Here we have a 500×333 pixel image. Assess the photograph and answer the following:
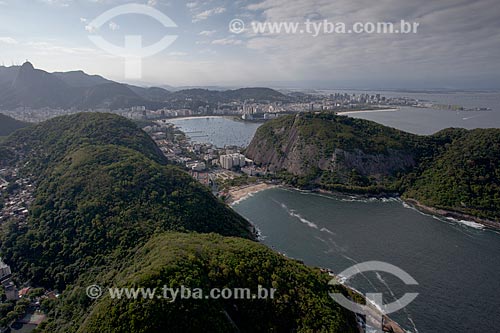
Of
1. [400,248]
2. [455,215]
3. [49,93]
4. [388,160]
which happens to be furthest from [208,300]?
[49,93]

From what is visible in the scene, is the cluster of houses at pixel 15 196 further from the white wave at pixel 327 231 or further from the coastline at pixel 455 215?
the coastline at pixel 455 215

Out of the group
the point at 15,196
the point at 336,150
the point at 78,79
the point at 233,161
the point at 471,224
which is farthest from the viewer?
the point at 78,79

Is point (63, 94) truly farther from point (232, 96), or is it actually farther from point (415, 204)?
point (415, 204)

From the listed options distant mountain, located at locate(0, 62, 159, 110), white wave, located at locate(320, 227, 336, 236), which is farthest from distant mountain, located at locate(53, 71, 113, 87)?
white wave, located at locate(320, 227, 336, 236)

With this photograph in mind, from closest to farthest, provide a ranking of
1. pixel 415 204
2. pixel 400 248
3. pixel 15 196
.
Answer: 1. pixel 400 248
2. pixel 15 196
3. pixel 415 204

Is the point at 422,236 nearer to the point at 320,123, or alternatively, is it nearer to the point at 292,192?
the point at 292,192

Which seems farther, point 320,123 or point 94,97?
point 94,97

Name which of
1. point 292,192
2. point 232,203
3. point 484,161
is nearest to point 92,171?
point 232,203

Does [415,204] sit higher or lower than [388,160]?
lower
